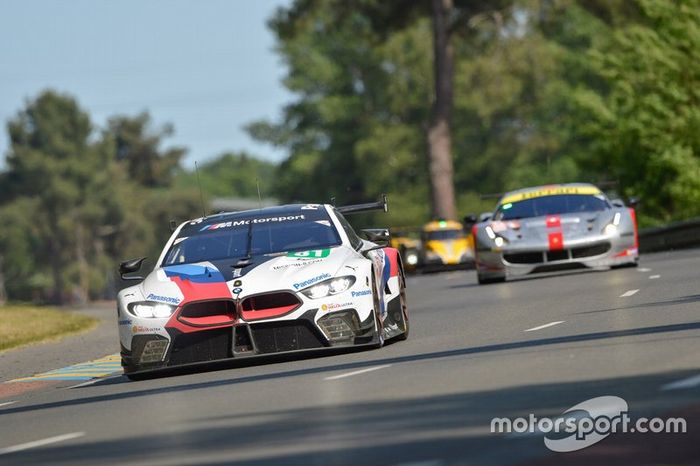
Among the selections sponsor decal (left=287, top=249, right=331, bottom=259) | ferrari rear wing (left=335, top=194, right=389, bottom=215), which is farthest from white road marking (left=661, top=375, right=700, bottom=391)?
ferrari rear wing (left=335, top=194, right=389, bottom=215)

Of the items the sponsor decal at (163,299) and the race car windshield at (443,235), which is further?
the race car windshield at (443,235)

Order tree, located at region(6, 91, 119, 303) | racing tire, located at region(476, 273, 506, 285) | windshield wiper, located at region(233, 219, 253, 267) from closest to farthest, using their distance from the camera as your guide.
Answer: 1. windshield wiper, located at region(233, 219, 253, 267)
2. racing tire, located at region(476, 273, 506, 285)
3. tree, located at region(6, 91, 119, 303)

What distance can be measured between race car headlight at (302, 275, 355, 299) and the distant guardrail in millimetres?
22719

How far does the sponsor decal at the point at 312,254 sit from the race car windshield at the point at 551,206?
35.6 feet

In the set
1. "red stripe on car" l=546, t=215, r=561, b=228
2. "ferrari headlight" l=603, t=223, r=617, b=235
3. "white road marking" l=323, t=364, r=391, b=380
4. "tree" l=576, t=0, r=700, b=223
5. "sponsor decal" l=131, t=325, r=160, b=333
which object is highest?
"tree" l=576, t=0, r=700, b=223

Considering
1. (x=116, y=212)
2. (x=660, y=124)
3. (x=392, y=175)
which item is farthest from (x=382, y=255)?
(x=116, y=212)

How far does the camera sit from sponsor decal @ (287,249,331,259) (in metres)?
14.8

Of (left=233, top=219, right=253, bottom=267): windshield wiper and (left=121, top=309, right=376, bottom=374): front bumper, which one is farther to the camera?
(left=233, top=219, right=253, bottom=267): windshield wiper

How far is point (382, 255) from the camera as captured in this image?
1584 cm

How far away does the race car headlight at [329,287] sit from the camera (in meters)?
14.3

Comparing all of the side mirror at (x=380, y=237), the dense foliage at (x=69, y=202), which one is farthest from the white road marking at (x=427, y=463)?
the dense foliage at (x=69, y=202)

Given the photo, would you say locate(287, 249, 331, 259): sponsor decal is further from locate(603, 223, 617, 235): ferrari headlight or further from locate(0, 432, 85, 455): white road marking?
locate(603, 223, 617, 235): ferrari headlight

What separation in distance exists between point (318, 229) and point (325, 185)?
75.6 m

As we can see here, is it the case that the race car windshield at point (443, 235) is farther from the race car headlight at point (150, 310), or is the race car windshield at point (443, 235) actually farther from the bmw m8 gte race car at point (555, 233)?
the race car headlight at point (150, 310)
